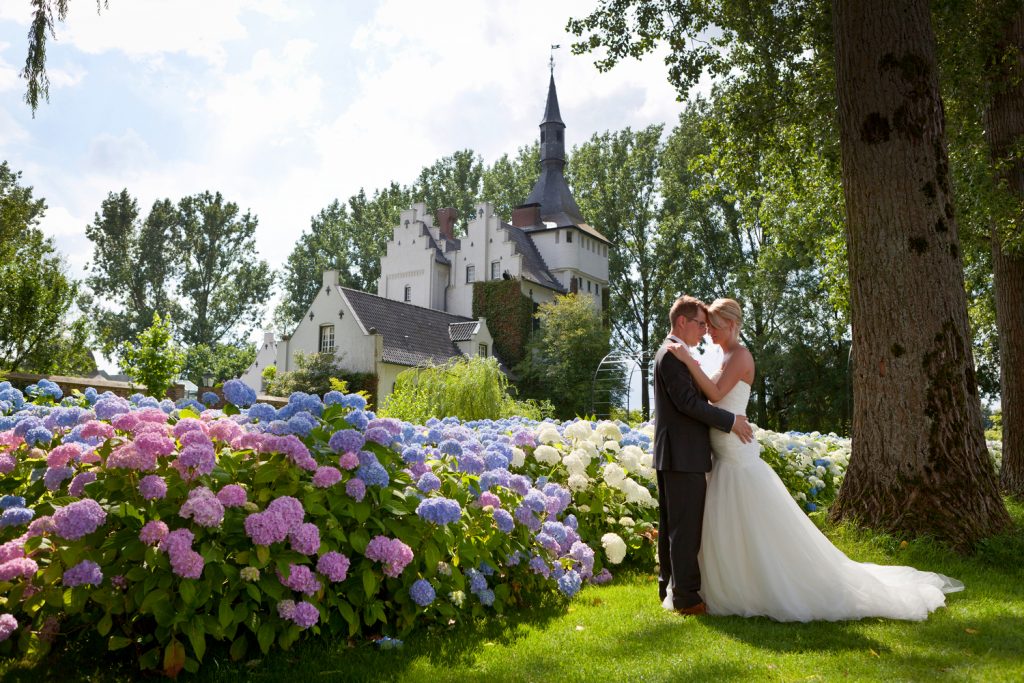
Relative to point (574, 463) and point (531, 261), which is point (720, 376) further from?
point (531, 261)

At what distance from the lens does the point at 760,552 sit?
4.87 m

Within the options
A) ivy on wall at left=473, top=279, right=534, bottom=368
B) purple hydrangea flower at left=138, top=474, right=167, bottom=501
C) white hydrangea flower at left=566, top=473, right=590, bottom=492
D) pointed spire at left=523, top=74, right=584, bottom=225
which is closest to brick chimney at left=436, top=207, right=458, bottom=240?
pointed spire at left=523, top=74, right=584, bottom=225

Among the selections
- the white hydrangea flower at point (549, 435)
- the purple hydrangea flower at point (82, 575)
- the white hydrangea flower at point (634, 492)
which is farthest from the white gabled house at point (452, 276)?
the purple hydrangea flower at point (82, 575)

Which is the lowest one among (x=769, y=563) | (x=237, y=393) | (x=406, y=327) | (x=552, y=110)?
(x=769, y=563)

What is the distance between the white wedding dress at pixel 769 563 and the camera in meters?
4.80

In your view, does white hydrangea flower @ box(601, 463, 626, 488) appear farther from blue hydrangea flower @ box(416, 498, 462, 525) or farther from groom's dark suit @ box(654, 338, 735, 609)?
blue hydrangea flower @ box(416, 498, 462, 525)

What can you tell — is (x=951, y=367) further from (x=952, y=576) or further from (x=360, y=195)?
(x=360, y=195)

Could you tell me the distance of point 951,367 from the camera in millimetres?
6809

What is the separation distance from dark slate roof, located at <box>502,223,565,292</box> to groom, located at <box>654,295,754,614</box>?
136ft

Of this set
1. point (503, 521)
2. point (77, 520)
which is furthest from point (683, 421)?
point (77, 520)

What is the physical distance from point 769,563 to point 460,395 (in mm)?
14768

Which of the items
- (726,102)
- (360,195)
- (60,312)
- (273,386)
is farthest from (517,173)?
(726,102)

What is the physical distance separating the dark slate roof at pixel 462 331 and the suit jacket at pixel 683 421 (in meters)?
38.1

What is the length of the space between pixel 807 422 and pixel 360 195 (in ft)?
124
